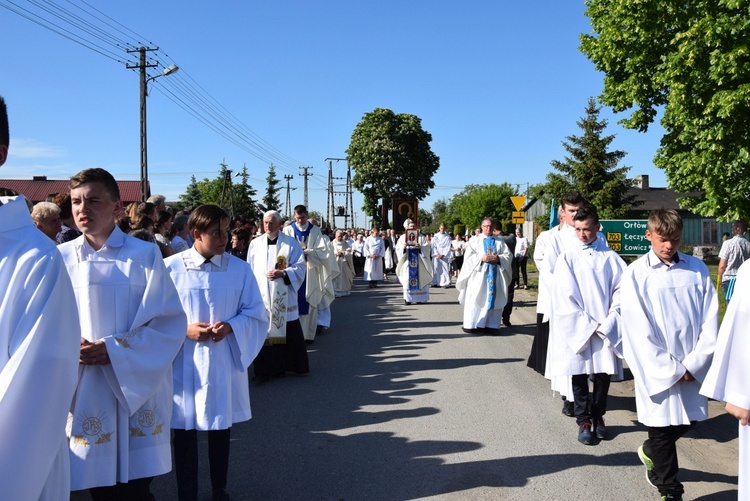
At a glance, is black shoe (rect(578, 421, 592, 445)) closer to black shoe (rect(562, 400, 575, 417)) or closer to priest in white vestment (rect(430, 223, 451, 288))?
black shoe (rect(562, 400, 575, 417))

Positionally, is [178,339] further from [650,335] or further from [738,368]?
[650,335]

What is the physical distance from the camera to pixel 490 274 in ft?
37.9

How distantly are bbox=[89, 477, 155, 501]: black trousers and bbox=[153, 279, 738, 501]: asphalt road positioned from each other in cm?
122

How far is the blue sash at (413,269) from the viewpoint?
16.4 metres

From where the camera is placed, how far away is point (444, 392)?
7.35m

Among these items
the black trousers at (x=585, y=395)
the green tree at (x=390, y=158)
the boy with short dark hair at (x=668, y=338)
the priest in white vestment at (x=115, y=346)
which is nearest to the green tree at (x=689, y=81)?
the black trousers at (x=585, y=395)

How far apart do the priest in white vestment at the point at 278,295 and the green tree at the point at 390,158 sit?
3646 centimetres

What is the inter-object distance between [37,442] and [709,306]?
3939mm

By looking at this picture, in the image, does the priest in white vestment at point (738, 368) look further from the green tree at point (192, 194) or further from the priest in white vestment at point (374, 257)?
the green tree at point (192, 194)

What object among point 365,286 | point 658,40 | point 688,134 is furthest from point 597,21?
point 365,286

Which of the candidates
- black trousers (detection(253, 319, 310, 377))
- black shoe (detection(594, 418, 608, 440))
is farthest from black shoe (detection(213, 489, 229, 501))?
black trousers (detection(253, 319, 310, 377))

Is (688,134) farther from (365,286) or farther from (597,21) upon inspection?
(365,286)

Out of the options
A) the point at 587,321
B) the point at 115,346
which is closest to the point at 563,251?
the point at 587,321

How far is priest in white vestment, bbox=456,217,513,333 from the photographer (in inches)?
449
